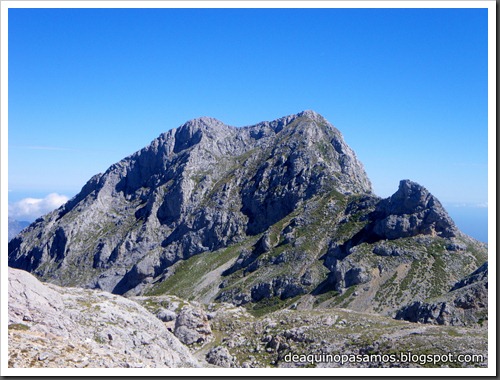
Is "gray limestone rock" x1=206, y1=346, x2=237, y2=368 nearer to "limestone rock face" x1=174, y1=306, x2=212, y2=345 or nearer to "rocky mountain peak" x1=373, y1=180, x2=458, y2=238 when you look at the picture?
Answer: "limestone rock face" x1=174, y1=306, x2=212, y2=345

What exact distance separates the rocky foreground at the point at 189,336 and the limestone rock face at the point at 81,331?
74 millimetres

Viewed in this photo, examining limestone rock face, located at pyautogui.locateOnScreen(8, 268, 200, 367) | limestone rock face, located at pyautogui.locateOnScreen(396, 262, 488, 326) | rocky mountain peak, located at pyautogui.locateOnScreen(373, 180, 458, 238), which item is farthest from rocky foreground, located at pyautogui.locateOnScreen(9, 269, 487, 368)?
rocky mountain peak, located at pyautogui.locateOnScreen(373, 180, 458, 238)

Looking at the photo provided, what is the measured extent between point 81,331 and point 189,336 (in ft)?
98.5

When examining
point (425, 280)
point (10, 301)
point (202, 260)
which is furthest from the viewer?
point (202, 260)

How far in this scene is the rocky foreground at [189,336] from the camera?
30422 mm

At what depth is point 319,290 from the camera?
13788 centimetres

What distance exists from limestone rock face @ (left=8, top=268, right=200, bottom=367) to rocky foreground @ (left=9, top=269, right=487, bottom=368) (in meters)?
0.07

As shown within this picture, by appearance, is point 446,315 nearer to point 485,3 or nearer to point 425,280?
point 425,280

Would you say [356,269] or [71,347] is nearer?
[71,347]

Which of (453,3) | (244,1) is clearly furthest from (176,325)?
(453,3)

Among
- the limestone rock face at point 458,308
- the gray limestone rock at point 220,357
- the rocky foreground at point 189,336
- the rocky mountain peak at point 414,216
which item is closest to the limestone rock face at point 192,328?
the rocky foreground at point 189,336

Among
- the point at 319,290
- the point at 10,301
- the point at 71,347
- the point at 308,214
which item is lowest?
the point at 319,290

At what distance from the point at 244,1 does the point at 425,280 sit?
10816 cm

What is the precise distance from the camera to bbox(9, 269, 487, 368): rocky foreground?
99.8 feet
